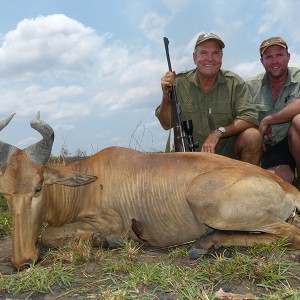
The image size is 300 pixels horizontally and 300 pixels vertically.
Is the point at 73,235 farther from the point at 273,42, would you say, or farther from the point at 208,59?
the point at 273,42

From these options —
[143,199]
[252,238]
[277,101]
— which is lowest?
[252,238]

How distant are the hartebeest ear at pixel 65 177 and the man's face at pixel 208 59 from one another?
3470 millimetres

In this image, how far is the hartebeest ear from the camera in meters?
5.28

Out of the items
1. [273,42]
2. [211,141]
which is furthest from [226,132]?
[273,42]

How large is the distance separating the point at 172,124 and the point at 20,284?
4.35 m

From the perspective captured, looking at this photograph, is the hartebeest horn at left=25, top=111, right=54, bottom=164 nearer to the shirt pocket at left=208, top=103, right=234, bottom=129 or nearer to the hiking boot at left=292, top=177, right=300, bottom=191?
the shirt pocket at left=208, top=103, right=234, bottom=129

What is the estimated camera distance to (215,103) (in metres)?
8.09

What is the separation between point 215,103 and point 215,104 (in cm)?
2

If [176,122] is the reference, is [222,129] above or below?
below

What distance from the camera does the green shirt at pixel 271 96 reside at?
8266 millimetres

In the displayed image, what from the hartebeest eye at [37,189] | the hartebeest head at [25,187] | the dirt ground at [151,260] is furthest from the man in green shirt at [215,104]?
the hartebeest eye at [37,189]

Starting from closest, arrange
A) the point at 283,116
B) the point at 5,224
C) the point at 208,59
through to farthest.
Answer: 1. the point at 5,224
2. the point at 283,116
3. the point at 208,59

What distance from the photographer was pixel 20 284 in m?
4.32

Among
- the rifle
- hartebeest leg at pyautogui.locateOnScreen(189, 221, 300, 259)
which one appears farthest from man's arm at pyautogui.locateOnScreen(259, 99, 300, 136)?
→ hartebeest leg at pyautogui.locateOnScreen(189, 221, 300, 259)
